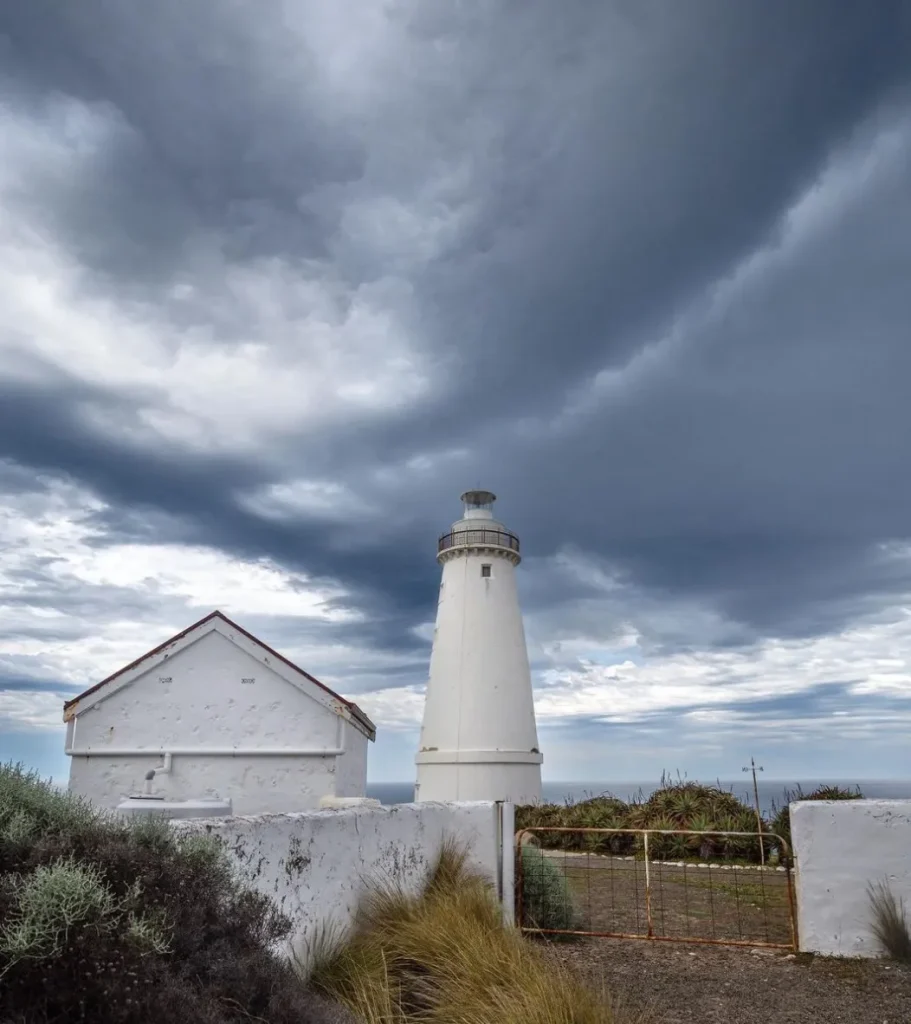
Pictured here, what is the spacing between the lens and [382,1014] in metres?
5.63

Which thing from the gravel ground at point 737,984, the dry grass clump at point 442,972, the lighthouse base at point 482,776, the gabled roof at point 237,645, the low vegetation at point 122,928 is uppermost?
the gabled roof at point 237,645

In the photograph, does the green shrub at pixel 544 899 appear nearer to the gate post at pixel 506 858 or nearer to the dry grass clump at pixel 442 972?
the gate post at pixel 506 858

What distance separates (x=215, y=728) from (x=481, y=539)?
14050mm

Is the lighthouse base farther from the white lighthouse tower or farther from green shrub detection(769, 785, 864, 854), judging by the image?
green shrub detection(769, 785, 864, 854)

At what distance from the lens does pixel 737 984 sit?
8469 mm

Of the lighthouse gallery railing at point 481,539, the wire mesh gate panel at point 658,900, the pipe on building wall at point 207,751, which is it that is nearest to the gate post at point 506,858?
the wire mesh gate panel at point 658,900

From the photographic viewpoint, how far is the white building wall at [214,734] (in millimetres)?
13500

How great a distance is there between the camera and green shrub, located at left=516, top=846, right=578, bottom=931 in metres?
11.0

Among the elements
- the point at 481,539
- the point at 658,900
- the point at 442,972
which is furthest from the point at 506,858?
the point at 481,539

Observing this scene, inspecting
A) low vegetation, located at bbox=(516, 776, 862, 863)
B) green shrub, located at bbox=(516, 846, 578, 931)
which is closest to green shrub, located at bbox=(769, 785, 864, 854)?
low vegetation, located at bbox=(516, 776, 862, 863)

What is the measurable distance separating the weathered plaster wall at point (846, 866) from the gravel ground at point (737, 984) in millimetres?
282

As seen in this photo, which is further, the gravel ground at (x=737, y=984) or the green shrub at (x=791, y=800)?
the green shrub at (x=791, y=800)

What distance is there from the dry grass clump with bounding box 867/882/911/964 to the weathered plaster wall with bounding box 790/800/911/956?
6cm

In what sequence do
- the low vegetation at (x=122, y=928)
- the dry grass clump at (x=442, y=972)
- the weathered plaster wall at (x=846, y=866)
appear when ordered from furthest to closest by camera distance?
the weathered plaster wall at (x=846, y=866) → the dry grass clump at (x=442, y=972) → the low vegetation at (x=122, y=928)
